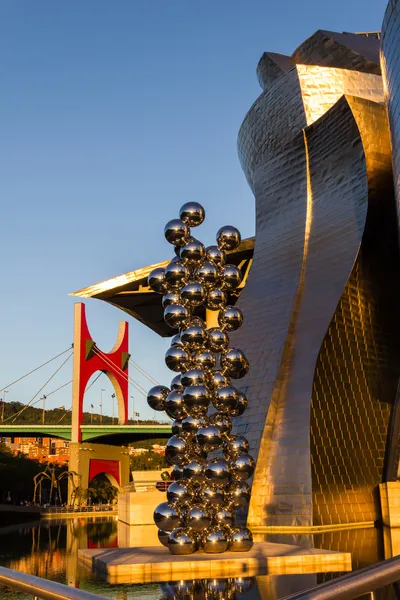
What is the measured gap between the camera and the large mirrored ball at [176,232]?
8922mm

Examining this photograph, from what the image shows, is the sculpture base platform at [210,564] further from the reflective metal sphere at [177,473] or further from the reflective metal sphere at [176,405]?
the reflective metal sphere at [176,405]

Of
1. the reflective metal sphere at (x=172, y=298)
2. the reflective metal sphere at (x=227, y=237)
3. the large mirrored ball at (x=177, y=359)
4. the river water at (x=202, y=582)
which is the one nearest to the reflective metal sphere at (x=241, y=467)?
the large mirrored ball at (x=177, y=359)

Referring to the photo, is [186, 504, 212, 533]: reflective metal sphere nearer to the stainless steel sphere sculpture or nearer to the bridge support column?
the stainless steel sphere sculpture

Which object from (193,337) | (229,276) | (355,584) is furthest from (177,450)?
(355,584)

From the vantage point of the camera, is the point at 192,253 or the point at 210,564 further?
the point at 192,253

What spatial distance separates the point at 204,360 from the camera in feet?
27.5

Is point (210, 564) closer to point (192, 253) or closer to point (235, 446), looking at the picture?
point (235, 446)

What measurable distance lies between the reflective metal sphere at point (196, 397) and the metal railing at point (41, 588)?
5431mm

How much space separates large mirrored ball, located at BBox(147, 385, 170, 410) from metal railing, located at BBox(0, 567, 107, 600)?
19.8ft

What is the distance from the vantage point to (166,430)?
3788cm

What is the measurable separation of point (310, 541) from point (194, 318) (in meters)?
4.39

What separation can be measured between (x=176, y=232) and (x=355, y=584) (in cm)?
712

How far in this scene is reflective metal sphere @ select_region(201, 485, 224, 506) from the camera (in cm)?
788

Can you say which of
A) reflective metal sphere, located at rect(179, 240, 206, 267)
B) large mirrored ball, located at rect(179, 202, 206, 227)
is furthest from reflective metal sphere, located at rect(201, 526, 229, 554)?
large mirrored ball, located at rect(179, 202, 206, 227)
